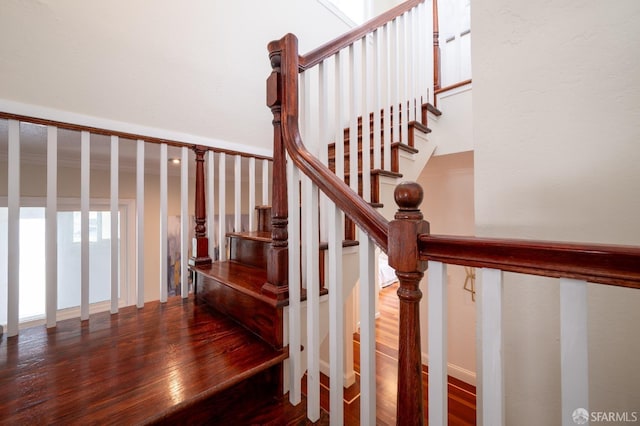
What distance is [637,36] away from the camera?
0.69 metres

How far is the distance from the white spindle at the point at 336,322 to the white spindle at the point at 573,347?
0.52m

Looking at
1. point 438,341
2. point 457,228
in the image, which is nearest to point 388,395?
point 457,228

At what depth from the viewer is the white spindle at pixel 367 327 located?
Answer: 698 mm

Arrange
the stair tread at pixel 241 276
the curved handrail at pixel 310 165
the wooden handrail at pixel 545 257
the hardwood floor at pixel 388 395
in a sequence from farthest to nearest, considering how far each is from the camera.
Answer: the hardwood floor at pixel 388 395
the stair tread at pixel 241 276
the curved handrail at pixel 310 165
the wooden handrail at pixel 545 257

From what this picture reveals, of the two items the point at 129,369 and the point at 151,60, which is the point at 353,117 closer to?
the point at 151,60

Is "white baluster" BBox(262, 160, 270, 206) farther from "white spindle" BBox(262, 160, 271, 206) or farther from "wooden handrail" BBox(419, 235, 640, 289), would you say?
"wooden handrail" BBox(419, 235, 640, 289)

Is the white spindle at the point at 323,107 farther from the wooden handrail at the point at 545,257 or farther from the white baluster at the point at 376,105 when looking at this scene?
the wooden handrail at the point at 545,257

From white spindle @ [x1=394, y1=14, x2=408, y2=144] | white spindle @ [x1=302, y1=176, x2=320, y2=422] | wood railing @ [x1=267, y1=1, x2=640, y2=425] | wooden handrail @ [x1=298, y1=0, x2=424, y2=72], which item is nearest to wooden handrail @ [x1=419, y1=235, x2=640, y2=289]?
wood railing @ [x1=267, y1=1, x2=640, y2=425]

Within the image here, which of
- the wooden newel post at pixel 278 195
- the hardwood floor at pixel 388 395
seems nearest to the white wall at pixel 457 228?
the hardwood floor at pixel 388 395

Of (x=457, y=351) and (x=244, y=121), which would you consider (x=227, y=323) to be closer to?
(x=244, y=121)

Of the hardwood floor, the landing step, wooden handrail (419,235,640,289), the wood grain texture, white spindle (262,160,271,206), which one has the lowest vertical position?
the hardwood floor

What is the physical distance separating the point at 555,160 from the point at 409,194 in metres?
0.63

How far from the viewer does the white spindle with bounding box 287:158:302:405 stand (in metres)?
0.95

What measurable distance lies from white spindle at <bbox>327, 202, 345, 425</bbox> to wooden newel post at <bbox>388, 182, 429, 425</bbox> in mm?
248
